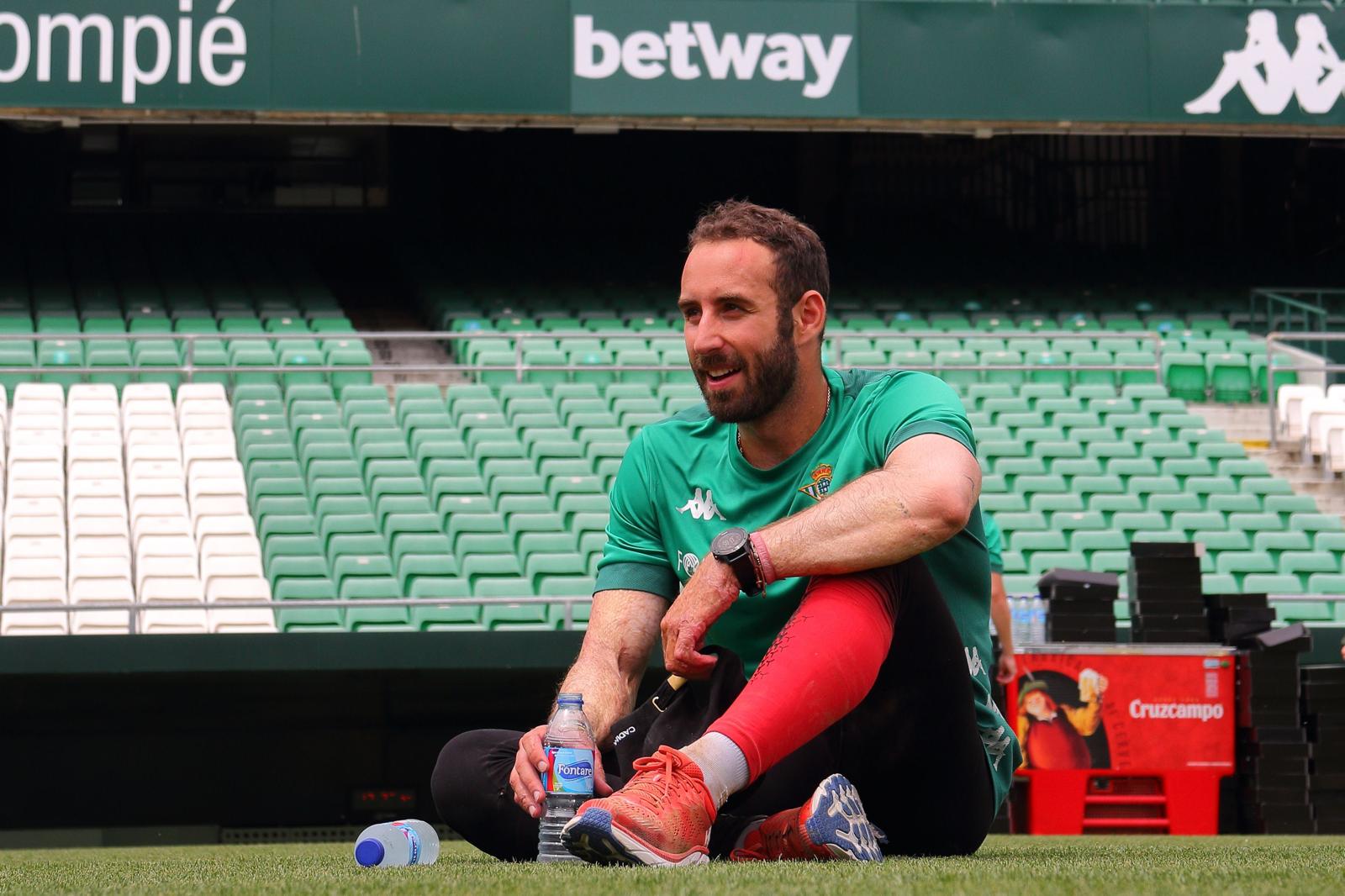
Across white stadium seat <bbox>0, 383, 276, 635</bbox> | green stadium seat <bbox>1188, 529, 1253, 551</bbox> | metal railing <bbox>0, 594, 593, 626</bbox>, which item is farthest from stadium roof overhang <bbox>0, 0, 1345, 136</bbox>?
metal railing <bbox>0, 594, 593, 626</bbox>

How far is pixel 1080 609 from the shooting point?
754 centimetres

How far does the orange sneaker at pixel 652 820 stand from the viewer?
94.7 inches

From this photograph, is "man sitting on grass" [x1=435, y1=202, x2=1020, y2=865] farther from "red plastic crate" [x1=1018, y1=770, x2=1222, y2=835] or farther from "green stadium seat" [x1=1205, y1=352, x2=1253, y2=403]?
"green stadium seat" [x1=1205, y1=352, x2=1253, y2=403]

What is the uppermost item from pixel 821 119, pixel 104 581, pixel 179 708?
pixel 821 119

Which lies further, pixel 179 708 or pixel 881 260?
pixel 881 260

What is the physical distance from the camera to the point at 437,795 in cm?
304

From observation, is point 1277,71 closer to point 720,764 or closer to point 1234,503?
point 1234,503

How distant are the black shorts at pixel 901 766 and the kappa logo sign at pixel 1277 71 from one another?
1266cm

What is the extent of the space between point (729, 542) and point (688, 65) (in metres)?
11.6

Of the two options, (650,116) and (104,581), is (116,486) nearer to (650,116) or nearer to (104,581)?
(104,581)

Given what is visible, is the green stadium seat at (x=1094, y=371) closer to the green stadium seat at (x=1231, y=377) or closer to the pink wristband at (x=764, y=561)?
the green stadium seat at (x=1231, y=377)

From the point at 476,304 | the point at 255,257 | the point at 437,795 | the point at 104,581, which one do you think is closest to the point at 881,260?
the point at 476,304

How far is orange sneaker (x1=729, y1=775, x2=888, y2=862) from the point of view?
2611mm

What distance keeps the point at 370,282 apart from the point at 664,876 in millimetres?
15023
